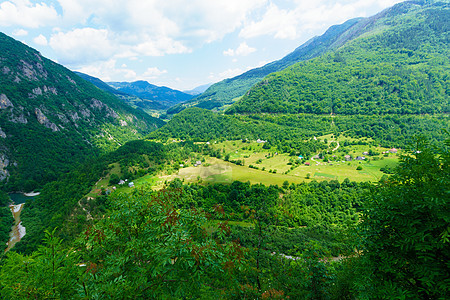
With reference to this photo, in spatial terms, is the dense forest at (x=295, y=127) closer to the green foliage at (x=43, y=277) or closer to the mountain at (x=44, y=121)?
the mountain at (x=44, y=121)

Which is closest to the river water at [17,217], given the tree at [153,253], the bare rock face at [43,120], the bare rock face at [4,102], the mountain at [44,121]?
the mountain at [44,121]

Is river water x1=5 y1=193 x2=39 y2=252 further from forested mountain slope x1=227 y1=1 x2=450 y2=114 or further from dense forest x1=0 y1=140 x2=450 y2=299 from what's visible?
forested mountain slope x1=227 y1=1 x2=450 y2=114

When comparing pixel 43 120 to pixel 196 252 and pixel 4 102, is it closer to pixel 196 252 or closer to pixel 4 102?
pixel 4 102

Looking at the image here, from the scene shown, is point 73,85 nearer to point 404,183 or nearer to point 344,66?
point 404,183

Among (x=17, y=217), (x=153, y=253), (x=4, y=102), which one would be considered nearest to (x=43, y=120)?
(x=4, y=102)

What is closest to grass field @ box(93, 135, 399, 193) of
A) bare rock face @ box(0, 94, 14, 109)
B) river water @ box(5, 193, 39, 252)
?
river water @ box(5, 193, 39, 252)
